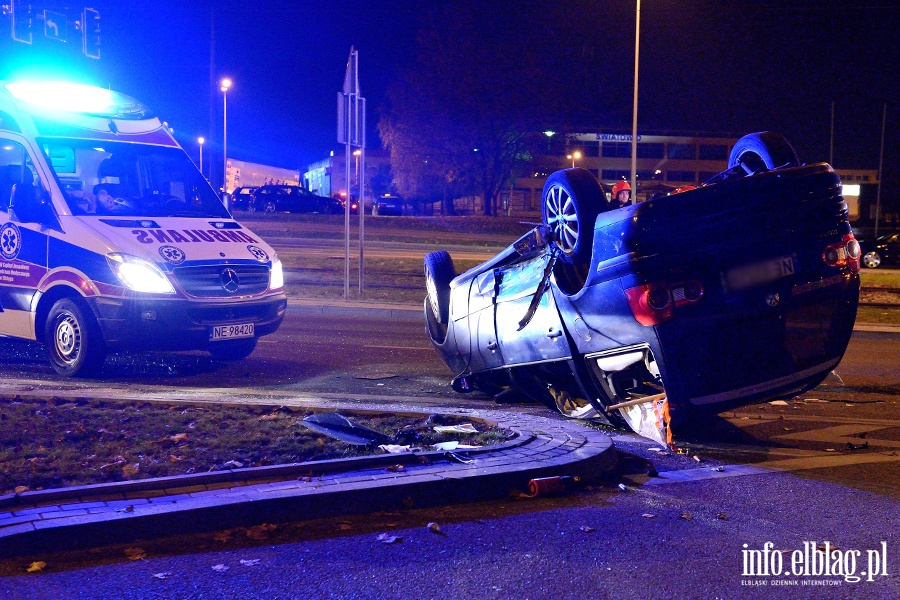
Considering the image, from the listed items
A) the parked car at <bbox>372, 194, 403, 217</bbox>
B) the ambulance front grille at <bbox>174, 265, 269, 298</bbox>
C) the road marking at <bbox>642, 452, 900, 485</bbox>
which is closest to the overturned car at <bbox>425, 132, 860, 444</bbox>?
the road marking at <bbox>642, 452, 900, 485</bbox>

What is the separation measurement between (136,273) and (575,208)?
4.92 metres

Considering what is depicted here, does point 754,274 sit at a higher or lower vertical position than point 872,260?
higher

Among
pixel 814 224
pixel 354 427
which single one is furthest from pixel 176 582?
pixel 814 224

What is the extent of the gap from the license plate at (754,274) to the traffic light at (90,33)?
18472 millimetres

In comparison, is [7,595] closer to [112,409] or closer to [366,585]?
[366,585]

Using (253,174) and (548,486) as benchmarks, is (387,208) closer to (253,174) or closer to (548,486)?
(253,174)

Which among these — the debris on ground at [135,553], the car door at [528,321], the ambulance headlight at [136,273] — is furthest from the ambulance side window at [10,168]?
the debris on ground at [135,553]

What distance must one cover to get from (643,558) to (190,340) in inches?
250

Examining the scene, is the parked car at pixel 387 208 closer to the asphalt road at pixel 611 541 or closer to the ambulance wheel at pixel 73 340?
the ambulance wheel at pixel 73 340

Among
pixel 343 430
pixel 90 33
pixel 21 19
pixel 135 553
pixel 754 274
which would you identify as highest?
pixel 90 33

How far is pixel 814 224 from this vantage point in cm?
581

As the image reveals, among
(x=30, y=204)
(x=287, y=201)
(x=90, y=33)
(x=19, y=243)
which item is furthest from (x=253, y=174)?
(x=30, y=204)

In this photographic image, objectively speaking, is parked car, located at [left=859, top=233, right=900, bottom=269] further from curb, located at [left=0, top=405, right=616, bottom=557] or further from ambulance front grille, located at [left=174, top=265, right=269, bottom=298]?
curb, located at [left=0, top=405, right=616, bottom=557]

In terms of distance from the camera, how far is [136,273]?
29.6 ft
